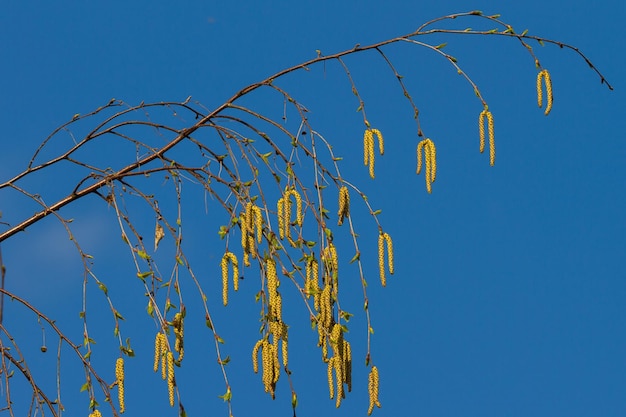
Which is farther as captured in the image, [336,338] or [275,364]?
[336,338]

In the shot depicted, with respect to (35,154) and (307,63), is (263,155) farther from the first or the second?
(35,154)

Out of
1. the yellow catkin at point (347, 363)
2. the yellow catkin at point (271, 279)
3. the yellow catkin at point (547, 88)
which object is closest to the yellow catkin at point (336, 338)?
the yellow catkin at point (347, 363)

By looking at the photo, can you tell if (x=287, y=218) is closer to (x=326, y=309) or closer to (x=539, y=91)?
(x=326, y=309)

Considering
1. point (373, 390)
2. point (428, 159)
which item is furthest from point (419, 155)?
point (373, 390)

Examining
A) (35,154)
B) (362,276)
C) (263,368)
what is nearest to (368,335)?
(362,276)

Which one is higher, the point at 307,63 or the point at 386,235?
the point at 307,63

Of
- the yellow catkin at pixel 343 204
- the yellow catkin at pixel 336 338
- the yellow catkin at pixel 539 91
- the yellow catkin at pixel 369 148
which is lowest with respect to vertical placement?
→ the yellow catkin at pixel 336 338

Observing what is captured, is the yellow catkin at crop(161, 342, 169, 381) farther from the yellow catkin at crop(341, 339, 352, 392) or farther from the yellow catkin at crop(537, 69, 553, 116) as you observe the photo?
the yellow catkin at crop(537, 69, 553, 116)

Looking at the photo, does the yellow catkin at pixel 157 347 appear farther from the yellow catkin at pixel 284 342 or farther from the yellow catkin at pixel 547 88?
the yellow catkin at pixel 547 88

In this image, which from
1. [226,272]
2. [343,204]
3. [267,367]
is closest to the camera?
[267,367]

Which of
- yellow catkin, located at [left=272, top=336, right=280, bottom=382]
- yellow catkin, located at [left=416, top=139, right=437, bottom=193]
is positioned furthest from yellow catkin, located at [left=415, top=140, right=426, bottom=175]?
yellow catkin, located at [left=272, top=336, right=280, bottom=382]

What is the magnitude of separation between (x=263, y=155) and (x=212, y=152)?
262 millimetres

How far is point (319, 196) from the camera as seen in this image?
14.8 feet

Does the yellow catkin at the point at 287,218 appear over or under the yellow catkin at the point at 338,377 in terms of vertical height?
over
